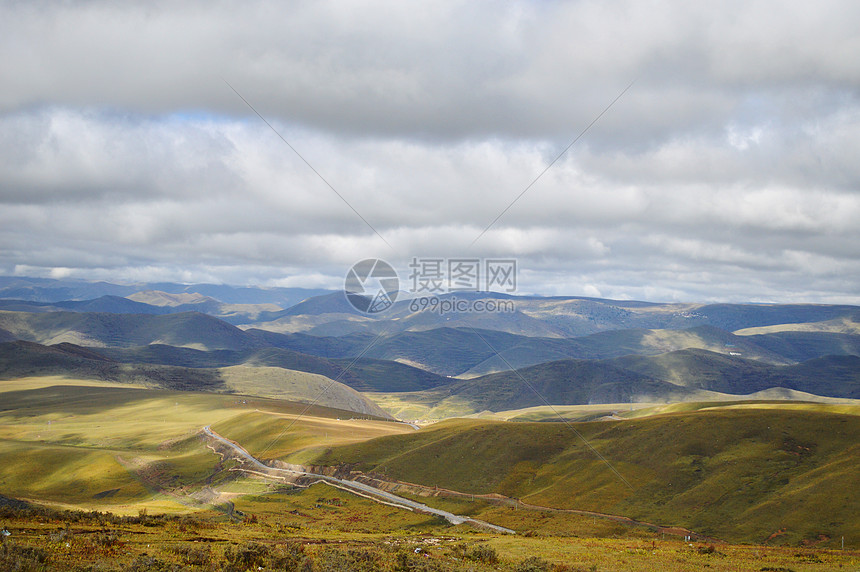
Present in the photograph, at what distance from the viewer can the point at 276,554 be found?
33.7 m

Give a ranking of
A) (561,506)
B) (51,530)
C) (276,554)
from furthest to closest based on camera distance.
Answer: (561,506) < (51,530) < (276,554)

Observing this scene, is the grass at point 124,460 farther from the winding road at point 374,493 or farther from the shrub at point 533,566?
the shrub at point 533,566

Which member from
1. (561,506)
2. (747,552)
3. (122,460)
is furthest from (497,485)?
(122,460)

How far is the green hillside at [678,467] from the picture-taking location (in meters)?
74.1

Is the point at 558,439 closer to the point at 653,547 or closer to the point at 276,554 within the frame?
the point at 653,547

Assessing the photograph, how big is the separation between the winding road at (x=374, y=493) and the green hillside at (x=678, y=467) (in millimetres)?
7289

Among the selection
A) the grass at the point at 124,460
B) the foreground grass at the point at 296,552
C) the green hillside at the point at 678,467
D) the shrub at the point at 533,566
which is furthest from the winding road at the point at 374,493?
the shrub at the point at 533,566

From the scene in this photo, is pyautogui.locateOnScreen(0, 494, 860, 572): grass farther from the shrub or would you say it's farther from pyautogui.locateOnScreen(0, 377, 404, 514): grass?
pyautogui.locateOnScreen(0, 377, 404, 514): grass

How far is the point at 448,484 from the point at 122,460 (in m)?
77.2

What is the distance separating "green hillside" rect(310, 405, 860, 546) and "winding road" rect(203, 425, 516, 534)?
7289 mm

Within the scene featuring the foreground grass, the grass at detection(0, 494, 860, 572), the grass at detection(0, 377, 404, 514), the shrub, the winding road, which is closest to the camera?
the foreground grass

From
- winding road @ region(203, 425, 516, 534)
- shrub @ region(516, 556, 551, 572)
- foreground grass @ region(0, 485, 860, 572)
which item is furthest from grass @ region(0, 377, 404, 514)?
shrub @ region(516, 556, 551, 572)

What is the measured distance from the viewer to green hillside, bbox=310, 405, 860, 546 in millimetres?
74125

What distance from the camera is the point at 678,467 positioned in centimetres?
9688
